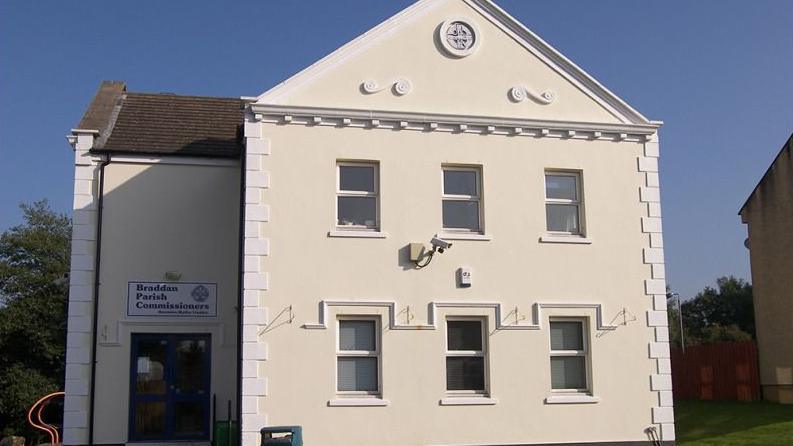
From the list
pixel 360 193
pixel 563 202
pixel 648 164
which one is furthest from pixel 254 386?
pixel 648 164

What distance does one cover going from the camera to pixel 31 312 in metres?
34.1

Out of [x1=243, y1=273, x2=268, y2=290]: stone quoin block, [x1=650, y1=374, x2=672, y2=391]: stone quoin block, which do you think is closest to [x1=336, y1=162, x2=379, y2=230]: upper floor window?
[x1=243, y1=273, x2=268, y2=290]: stone quoin block

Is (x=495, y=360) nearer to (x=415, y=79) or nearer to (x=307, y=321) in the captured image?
(x=307, y=321)

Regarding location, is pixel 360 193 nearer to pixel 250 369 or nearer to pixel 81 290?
pixel 250 369

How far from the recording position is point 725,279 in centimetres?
7131

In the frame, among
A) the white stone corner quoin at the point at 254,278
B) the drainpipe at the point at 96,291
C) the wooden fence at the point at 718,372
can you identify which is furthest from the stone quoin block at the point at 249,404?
the wooden fence at the point at 718,372

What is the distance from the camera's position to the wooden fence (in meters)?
27.0

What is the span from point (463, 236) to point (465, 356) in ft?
6.87

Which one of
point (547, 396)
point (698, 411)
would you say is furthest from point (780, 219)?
point (547, 396)

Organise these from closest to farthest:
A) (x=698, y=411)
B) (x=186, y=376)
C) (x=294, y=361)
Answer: (x=294, y=361) < (x=186, y=376) < (x=698, y=411)

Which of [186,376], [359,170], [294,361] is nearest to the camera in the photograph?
[294,361]

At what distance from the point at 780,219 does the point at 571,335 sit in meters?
13.4

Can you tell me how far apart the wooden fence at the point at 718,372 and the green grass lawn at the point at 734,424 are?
1.10 metres

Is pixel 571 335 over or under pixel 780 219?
under
